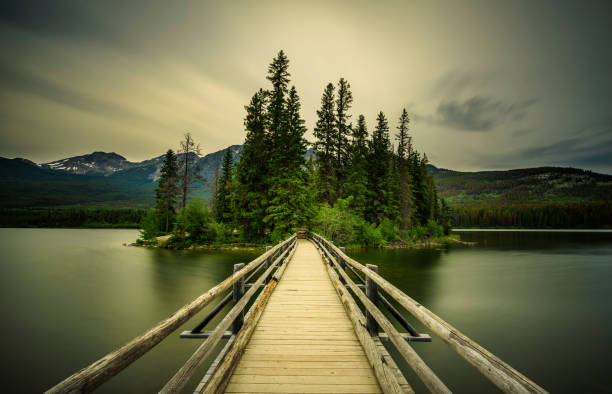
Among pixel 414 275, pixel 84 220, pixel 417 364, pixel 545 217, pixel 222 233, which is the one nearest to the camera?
pixel 417 364

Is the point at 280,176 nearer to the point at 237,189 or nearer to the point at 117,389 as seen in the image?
the point at 237,189

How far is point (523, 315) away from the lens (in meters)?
11.0

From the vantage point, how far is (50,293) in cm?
1357

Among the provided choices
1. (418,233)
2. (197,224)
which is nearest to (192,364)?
(197,224)

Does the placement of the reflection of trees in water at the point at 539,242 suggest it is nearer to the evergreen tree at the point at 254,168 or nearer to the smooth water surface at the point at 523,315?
the smooth water surface at the point at 523,315

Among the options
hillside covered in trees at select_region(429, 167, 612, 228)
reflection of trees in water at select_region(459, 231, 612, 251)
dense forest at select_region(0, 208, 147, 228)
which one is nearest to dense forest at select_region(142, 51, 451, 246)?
reflection of trees in water at select_region(459, 231, 612, 251)

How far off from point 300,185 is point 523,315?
16.4 meters

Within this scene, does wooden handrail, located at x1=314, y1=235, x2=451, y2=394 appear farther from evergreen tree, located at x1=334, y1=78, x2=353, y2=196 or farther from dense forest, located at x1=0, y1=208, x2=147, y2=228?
dense forest, located at x1=0, y1=208, x2=147, y2=228

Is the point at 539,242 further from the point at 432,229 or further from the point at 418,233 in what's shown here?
the point at 418,233

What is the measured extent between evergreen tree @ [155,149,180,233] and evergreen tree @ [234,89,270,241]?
10432 millimetres

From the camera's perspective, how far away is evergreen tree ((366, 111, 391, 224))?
32031 mm

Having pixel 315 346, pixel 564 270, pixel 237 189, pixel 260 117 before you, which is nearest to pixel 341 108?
pixel 260 117

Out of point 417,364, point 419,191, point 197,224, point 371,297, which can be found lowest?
point 197,224

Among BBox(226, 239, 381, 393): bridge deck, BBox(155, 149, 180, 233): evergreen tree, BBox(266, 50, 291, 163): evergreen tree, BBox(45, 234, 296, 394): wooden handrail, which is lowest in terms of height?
BBox(226, 239, 381, 393): bridge deck
